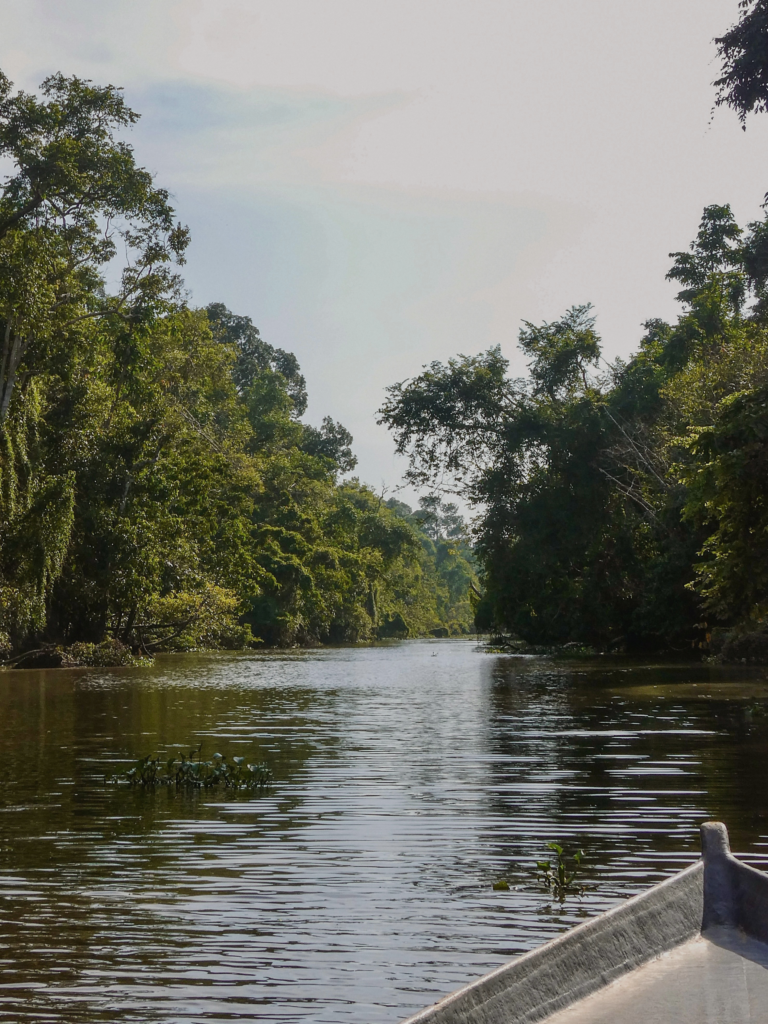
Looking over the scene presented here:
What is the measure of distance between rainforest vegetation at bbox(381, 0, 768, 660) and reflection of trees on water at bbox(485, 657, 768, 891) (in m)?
11.6

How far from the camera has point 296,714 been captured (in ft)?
56.5

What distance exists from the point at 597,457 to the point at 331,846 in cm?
3099

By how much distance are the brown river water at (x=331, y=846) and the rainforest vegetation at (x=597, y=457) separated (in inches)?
617

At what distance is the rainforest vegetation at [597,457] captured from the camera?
1259 inches

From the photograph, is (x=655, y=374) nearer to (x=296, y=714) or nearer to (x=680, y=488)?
(x=680, y=488)

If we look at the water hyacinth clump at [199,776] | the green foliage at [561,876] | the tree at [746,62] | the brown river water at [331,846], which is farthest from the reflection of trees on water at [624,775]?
the tree at [746,62]

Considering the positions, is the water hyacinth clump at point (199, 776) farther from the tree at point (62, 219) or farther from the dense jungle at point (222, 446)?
the tree at point (62, 219)

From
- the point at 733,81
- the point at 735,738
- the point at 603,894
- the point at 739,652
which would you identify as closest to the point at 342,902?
the point at 603,894

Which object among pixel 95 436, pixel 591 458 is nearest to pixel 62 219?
pixel 95 436

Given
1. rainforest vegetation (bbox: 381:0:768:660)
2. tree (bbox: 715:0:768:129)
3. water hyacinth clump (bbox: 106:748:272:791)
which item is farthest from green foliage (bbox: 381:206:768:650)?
water hyacinth clump (bbox: 106:748:272:791)

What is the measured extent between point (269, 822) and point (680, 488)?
23.9 metres

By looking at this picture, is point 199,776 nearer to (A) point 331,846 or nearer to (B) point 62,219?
(A) point 331,846

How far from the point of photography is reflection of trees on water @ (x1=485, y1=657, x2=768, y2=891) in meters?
7.07

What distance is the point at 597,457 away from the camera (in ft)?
121
